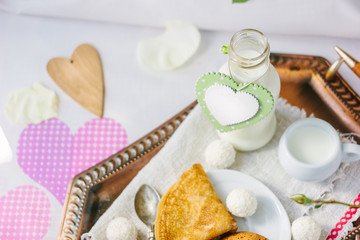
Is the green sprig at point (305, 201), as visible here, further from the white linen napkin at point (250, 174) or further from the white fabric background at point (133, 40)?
the white fabric background at point (133, 40)

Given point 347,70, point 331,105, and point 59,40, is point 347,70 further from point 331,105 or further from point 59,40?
point 59,40

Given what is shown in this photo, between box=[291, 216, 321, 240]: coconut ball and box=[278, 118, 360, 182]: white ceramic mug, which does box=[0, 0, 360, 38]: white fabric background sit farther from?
box=[291, 216, 321, 240]: coconut ball

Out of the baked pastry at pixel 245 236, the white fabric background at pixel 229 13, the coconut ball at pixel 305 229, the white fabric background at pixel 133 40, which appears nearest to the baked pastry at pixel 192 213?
the baked pastry at pixel 245 236

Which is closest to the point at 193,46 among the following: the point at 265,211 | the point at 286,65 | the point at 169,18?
the point at 169,18

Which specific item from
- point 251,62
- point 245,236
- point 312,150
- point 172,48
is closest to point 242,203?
point 245,236

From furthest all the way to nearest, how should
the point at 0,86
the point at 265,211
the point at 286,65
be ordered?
the point at 0,86, the point at 286,65, the point at 265,211
